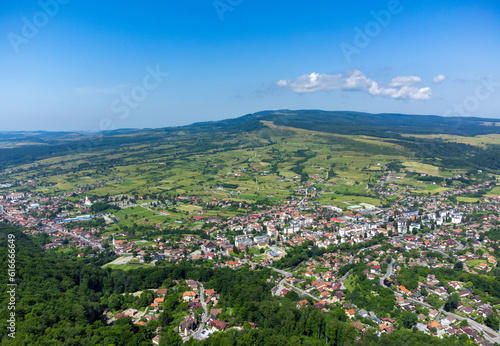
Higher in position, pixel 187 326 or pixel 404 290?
pixel 187 326

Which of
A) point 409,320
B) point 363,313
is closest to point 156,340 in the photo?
point 363,313

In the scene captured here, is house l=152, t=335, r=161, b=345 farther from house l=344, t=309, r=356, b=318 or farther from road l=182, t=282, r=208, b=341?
house l=344, t=309, r=356, b=318

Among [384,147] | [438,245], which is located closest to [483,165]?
[384,147]

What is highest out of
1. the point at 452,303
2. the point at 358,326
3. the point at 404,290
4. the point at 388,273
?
the point at 358,326

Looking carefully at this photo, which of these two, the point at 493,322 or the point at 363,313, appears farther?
the point at 363,313

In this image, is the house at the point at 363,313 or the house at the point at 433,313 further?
the house at the point at 433,313

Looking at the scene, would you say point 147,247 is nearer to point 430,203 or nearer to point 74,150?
point 430,203

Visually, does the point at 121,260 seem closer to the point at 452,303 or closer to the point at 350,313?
the point at 350,313

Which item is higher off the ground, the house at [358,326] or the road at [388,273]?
the house at [358,326]

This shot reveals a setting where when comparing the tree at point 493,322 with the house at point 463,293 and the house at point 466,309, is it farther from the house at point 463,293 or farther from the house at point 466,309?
the house at point 463,293

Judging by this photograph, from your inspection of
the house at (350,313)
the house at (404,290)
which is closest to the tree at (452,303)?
the house at (404,290)

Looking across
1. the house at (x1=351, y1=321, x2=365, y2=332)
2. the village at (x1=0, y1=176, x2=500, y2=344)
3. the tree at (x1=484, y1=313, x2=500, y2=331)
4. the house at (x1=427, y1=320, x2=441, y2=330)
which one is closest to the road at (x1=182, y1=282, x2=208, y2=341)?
the village at (x1=0, y1=176, x2=500, y2=344)
